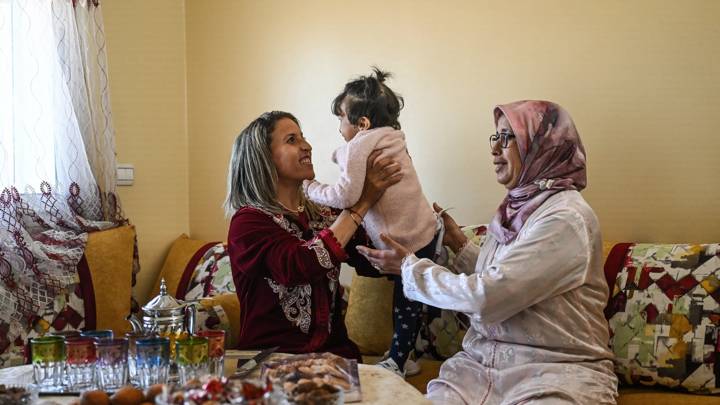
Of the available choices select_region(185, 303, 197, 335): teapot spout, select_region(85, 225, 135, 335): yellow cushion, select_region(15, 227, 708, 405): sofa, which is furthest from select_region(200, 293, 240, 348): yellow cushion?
select_region(185, 303, 197, 335): teapot spout

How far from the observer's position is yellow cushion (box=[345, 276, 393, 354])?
10.1ft

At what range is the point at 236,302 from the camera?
3.09 m

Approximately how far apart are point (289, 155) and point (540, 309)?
953 mm

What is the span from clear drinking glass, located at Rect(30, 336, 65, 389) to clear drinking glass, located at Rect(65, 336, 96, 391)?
2 centimetres

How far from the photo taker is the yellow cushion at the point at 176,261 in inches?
139

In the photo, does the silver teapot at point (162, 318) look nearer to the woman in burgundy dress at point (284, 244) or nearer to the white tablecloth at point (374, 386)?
the white tablecloth at point (374, 386)

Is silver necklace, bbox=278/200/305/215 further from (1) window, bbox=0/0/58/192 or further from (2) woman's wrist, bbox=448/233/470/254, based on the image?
(1) window, bbox=0/0/58/192

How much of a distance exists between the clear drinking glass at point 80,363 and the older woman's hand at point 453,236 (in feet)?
4.83

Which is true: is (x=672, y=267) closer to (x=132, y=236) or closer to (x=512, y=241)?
(x=512, y=241)

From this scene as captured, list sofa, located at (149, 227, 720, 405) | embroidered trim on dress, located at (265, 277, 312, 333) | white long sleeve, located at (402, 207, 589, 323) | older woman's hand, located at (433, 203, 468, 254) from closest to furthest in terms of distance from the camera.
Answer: white long sleeve, located at (402, 207, 589, 323) < embroidered trim on dress, located at (265, 277, 312, 333) < sofa, located at (149, 227, 720, 405) < older woman's hand, located at (433, 203, 468, 254)

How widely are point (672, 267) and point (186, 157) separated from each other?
230 cm

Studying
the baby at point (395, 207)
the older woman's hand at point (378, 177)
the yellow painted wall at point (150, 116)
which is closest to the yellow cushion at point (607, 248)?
the baby at point (395, 207)

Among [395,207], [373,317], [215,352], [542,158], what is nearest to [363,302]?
[373,317]

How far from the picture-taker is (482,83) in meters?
3.24
